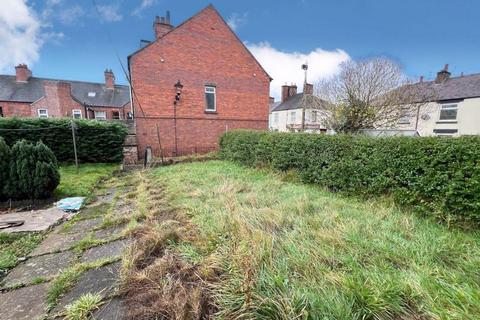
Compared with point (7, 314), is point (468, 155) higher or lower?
higher

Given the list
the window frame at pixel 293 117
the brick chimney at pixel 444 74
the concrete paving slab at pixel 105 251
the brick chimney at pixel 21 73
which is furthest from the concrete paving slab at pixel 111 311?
the brick chimney at pixel 21 73

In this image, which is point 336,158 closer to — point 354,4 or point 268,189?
point 268,189

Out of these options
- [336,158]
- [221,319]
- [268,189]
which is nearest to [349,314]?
[221,319]

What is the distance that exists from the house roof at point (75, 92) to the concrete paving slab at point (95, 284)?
2681 centimetres

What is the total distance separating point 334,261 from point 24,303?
10.1ft

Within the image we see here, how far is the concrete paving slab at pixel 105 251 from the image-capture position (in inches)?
108

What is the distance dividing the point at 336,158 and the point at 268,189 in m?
1.85

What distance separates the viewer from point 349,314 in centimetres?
157

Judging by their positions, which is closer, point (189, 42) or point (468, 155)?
point (468, 155)

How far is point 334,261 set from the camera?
2.24m

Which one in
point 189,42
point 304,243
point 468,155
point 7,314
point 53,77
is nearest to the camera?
point 7,314

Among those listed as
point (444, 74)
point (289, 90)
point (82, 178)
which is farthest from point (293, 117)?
point (82, 178)

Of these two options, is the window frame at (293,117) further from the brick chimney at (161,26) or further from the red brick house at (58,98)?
the red brick house at (58,98)

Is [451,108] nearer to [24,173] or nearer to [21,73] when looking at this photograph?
[24,173]
